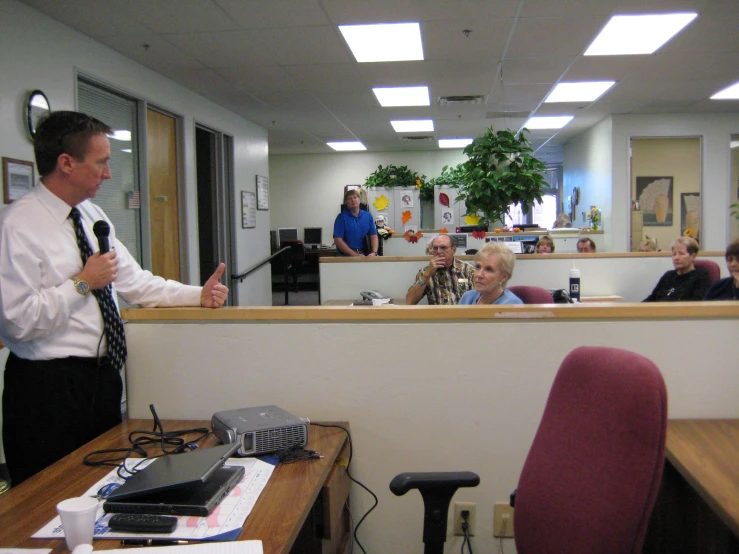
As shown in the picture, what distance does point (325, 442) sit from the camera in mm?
1723

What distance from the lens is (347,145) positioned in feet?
35.3

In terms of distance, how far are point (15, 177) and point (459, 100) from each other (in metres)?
4.86

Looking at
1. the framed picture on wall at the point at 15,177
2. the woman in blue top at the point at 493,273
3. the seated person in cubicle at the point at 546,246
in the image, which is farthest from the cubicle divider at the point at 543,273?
the framed picture on wall at the point at 15,177

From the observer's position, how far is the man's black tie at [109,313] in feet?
5.88

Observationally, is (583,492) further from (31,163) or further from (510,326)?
(31,163)

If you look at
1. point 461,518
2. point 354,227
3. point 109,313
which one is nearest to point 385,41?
point 354,227

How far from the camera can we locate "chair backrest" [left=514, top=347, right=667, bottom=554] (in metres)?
1.20

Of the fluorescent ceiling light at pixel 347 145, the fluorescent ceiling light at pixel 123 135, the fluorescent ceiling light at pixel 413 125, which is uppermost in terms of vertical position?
the fluorescent ceiling light at pixel 347 145

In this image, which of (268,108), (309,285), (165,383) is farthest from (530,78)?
(309,285)

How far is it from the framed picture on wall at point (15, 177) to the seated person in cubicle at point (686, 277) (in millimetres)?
4326

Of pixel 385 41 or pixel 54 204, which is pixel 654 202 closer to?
pixel 385 41

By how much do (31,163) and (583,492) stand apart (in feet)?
12.1

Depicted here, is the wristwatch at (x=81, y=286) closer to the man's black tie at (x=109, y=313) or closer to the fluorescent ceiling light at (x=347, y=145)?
the man's black tie at (x=109, y=313)

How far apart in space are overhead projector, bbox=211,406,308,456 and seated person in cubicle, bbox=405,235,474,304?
2419 millimetres
